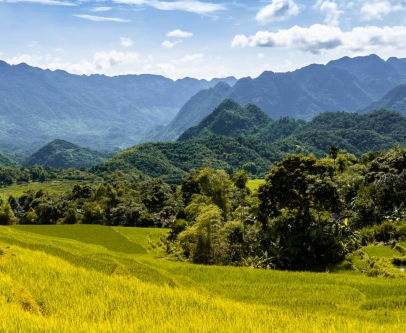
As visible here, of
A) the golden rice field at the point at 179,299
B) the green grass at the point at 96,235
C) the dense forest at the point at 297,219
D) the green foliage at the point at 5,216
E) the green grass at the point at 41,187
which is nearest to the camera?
the golden rice field at the point at 179,299

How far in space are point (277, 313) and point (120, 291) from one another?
5.51 m

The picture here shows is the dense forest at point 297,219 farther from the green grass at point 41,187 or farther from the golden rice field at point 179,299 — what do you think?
the green grass at point 41,187

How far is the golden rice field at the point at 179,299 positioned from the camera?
9781mm

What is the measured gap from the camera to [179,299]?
1325 centimetres

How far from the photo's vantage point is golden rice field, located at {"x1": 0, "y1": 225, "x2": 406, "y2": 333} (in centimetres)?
978

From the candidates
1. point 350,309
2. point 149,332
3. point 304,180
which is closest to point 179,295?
point 149,332

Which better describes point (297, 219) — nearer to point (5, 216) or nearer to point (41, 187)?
point (5, 216)

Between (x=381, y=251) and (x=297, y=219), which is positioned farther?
(x=297, y=219)

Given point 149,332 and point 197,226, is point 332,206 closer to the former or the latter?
point 197,226

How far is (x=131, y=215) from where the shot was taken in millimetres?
79000

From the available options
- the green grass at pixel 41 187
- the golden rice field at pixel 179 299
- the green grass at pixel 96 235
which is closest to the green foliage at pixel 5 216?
the green grass at pixel 96 235

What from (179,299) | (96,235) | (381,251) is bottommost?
(96,235)

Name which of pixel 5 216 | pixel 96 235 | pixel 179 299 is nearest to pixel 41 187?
pixel 5 216

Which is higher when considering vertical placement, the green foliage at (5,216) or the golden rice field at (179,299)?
the golden rice field at (179,299)
